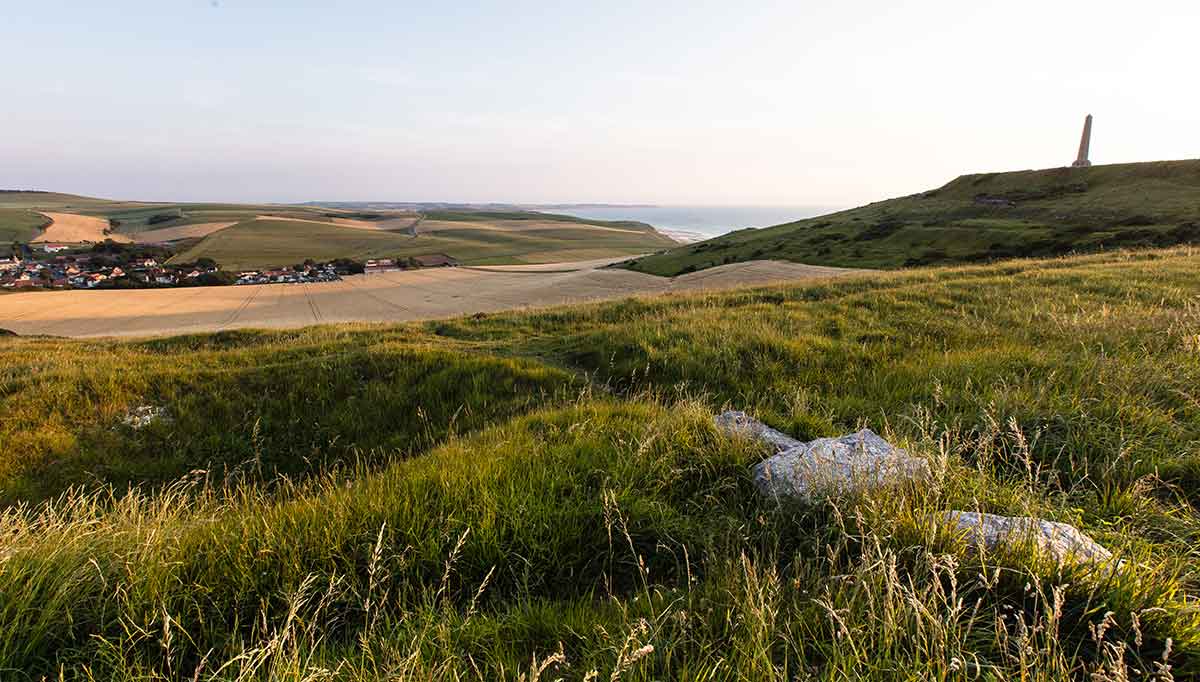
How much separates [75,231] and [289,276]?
114 metres

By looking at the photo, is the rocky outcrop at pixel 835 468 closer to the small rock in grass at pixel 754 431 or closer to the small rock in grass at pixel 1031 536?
the small rock in grass at pixel 754 431

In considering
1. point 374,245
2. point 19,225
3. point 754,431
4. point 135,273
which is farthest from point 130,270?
point 754,431

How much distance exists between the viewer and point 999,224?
5831 cm

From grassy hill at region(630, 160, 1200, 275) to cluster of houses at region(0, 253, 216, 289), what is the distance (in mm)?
75619

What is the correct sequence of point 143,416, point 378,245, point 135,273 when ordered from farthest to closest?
point 378,245 < point 135,273 < point 143,416

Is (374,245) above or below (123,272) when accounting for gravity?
above

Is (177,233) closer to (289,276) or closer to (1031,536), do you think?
(289,276)

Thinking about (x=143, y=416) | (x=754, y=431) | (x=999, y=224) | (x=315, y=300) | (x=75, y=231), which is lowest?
(x=315, y=300)

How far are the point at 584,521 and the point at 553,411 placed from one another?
2.79 m

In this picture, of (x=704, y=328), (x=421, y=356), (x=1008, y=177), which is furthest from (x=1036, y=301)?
(x=1008, y=177)

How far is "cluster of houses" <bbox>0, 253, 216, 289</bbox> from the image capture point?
229 ft

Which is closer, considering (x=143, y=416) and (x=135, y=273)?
(x=143, y=416)

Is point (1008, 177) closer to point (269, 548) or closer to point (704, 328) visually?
point (704, 328)

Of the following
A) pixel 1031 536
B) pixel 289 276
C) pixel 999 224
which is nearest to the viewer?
pixel 1031 536
